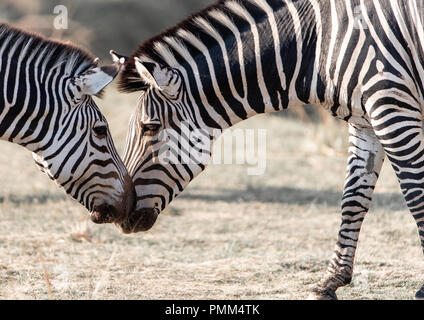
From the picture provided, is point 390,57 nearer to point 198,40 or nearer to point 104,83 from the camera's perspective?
point 198,40

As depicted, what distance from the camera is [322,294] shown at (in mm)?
6219

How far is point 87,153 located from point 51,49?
3.04 ft

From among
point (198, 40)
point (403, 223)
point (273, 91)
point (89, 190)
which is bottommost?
point (403, 223)

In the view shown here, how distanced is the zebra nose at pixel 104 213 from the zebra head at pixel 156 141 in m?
0.20

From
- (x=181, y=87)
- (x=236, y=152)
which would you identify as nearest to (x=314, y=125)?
(x=236, y=152)

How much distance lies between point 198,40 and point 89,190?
1625mm

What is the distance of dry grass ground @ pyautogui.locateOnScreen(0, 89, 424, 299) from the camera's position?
6586 mm

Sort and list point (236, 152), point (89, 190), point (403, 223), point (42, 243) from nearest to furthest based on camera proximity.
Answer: point (89, 190), point (42, 243), point (403, 223), point (236, 152)

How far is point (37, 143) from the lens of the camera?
6.04 metres

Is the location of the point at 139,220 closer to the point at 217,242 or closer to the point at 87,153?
the point at 87,153

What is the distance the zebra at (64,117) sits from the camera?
595cm

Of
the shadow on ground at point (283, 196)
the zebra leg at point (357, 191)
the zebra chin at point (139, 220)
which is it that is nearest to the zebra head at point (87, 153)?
the zebra chin at point (139, 220)

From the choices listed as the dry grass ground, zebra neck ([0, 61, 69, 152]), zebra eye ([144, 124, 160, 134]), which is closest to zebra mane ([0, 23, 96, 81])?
zebra neck ([0, 61, 69, 152])

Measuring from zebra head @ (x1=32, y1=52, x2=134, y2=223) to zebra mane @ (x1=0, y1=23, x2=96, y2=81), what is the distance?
9 cm
